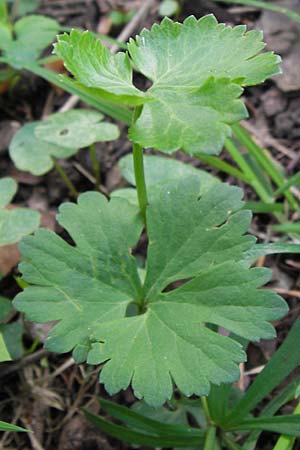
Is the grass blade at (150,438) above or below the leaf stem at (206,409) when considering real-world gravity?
below

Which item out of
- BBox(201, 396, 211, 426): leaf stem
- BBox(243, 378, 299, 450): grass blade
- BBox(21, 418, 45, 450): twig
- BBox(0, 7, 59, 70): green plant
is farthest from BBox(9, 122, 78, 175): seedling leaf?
BBox(243, 378, 299, 450): grass blade

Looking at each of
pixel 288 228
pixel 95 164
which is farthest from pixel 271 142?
pixel 95 164

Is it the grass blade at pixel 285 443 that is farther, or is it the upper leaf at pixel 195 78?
the grass blade at pixel 285 443

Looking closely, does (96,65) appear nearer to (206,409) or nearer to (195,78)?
(195,78)

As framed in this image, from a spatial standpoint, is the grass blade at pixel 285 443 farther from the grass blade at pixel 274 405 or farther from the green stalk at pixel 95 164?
the green stalk at pixel 95 164

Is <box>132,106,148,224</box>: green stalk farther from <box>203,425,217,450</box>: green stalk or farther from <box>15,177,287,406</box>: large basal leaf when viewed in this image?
<box>203,425,217,450</box>: green stalk

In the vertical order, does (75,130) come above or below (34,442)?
above

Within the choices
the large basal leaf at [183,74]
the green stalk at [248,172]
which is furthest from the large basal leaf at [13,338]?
the green stalk at [248,172]
